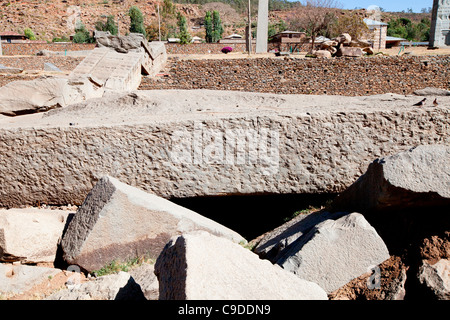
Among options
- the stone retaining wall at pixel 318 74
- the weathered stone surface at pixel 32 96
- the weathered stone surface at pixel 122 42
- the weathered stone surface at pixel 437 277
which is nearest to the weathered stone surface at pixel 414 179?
the weathered stone surface at pixel 437 277

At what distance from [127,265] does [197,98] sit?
2.03 metres

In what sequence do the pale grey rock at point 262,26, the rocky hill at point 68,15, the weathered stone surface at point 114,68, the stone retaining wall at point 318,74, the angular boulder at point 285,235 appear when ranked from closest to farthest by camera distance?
the angular boulder at point 285,235 → the weathered stone surface at point 114,68 → the stone retaining wall at point 318,74 → the pale grey rock at point 262,26 → the rocky hill at point 68,15

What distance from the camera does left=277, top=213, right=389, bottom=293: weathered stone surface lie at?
2041mm

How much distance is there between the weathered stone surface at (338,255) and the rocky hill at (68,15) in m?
38.7

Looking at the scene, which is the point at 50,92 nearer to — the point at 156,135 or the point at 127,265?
the point at 156,135

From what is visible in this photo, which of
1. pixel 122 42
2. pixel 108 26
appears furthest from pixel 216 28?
pixel 122 42

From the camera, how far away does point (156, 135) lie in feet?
9.26

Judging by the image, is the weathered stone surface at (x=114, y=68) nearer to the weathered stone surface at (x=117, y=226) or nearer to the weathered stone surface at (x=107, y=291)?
the weathered stone surface at (x=117, y=226)

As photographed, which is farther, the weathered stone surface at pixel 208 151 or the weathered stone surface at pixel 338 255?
the weathered stone surface at pixel 208 151

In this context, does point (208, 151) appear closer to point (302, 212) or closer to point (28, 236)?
point (302, 212)

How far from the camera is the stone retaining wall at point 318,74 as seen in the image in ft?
40.8

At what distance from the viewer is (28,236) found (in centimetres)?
239

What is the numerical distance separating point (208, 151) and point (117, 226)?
2.88 feet

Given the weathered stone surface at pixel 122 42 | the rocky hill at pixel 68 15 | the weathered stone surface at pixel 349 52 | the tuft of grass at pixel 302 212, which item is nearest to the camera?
the tuft of grass at pixel 302 212
